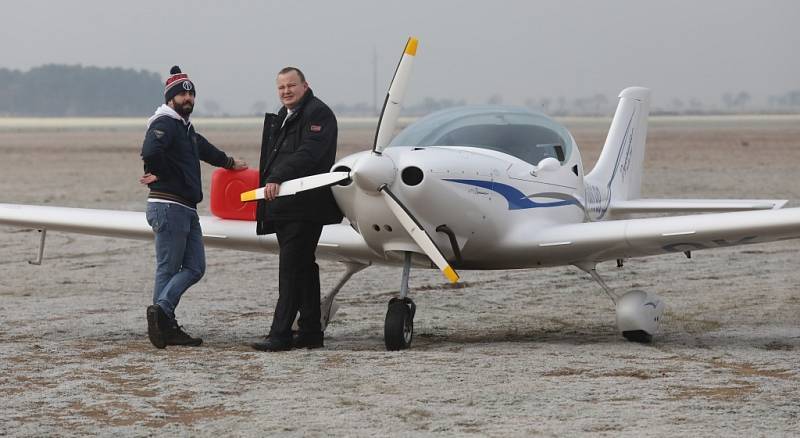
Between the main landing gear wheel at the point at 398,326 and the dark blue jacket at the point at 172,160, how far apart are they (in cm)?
154

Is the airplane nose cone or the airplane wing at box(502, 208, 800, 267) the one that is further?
the airplane wing at box(502, 208, 800, 267)

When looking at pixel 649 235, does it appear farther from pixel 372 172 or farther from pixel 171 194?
pixel 171 194

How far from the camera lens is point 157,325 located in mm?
8258

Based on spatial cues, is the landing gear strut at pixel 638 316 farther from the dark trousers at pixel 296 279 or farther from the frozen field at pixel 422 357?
the dark trousers at pixel 296 279

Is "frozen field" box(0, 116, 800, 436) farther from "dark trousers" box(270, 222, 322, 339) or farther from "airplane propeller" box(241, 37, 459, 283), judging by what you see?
"airplane propeller" box(241, 37, 459, 283)

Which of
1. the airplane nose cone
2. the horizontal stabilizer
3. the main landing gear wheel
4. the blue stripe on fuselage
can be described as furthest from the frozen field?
the airplane nose cone

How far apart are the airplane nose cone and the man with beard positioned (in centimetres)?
129

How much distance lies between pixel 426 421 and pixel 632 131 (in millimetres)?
7155

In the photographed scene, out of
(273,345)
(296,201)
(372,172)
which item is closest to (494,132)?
(372,172)

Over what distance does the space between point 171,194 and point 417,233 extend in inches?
67.5

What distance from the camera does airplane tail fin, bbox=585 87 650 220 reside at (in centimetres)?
1141

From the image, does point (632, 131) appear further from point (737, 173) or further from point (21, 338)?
point (737, 173)

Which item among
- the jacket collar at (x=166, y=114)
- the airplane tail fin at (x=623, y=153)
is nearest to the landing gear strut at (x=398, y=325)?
the jacket collar at (x=166, y=114)

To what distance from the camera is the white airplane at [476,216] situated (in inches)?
320
